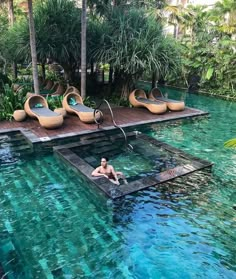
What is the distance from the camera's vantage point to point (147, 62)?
13297 mm

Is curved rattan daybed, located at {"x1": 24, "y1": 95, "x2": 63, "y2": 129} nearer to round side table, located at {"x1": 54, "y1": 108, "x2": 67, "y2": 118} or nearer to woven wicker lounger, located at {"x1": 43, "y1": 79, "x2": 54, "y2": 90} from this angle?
round side table, located at {"x1": 54, "y1": 108, "x2": 67, "y2": 118}

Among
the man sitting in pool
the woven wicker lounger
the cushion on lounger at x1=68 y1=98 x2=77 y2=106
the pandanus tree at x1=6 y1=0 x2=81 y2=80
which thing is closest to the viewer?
the man sitting in pool

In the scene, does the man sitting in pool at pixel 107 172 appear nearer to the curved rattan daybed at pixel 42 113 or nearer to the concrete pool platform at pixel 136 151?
the concrete pool platform at pixel 136 151

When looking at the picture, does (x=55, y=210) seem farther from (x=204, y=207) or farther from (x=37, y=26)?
(x=37, y=26)

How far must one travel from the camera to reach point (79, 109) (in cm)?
1202

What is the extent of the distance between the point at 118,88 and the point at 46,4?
6042mm

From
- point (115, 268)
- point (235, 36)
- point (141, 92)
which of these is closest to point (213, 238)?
point (115, 268)

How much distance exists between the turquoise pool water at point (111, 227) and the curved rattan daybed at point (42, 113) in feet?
8.07

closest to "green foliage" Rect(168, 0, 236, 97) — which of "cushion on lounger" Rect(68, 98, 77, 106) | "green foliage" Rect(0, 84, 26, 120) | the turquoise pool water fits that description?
"cushion on lounger" Rect(68, 98, 77, 106)

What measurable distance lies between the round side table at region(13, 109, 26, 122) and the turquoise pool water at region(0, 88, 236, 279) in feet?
12.0

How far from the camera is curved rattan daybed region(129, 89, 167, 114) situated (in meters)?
13.6

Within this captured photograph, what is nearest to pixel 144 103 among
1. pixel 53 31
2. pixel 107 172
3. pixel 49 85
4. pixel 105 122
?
pixel 105 122

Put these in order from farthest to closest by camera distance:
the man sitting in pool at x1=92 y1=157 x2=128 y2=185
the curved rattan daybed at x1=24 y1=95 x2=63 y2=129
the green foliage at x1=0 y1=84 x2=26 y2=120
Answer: the green foliage at x1=0 y1=84 x2=26 y2=120 → the curved rattan daybed at x1=24 y1=95 x2=63 y2=129 → the man sitting in pool at x1=92 y1=157 x2=128 y2=185

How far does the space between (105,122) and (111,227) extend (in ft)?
22.7
